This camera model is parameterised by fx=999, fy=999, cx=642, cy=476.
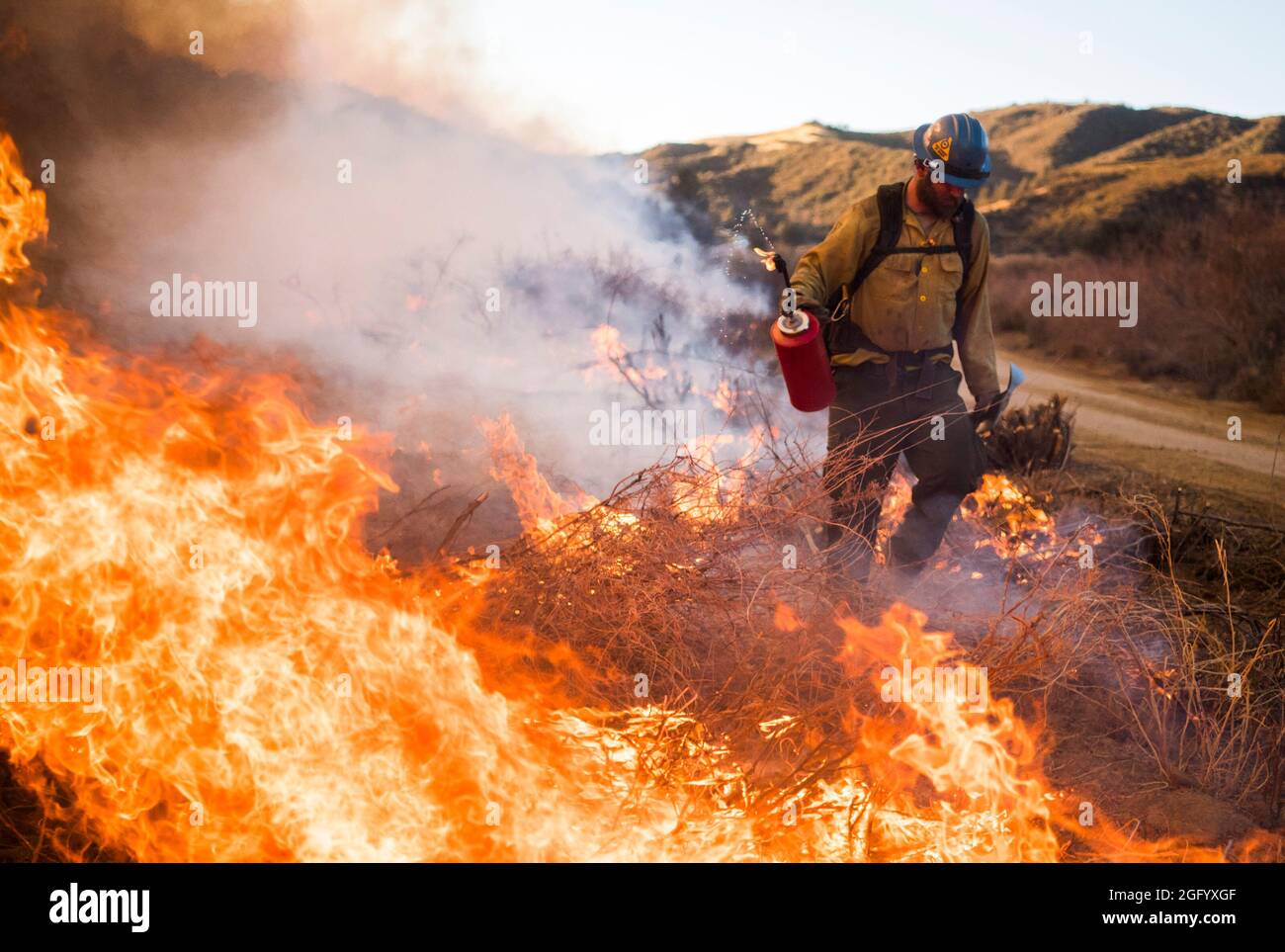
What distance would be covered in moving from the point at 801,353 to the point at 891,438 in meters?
0.71

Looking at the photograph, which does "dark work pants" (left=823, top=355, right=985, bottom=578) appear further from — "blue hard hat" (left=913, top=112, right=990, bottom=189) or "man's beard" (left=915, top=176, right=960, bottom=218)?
"blue hard hat" (left=913, top=112, right=990, bottom=189)

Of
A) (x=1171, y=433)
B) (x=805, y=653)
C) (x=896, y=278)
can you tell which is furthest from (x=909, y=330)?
(x=1171, y=433)

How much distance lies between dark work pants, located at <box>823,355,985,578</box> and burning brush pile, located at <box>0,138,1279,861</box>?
0.60 metres

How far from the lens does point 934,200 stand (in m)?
4.27

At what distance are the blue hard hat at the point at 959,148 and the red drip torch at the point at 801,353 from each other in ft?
2.69

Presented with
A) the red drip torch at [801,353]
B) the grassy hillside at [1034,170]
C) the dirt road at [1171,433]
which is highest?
the grassy hillside at [1034,170]

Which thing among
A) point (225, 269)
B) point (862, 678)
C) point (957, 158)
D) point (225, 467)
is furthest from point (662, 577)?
point (225, 269)

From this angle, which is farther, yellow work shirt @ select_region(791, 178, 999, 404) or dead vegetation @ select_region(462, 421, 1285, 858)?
yellow work shirt @ select_region(791, 178, 999, 404)

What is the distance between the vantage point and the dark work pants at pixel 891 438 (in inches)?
173

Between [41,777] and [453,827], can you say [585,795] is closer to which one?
[453,827]

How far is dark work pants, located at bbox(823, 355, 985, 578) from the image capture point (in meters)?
4.40
